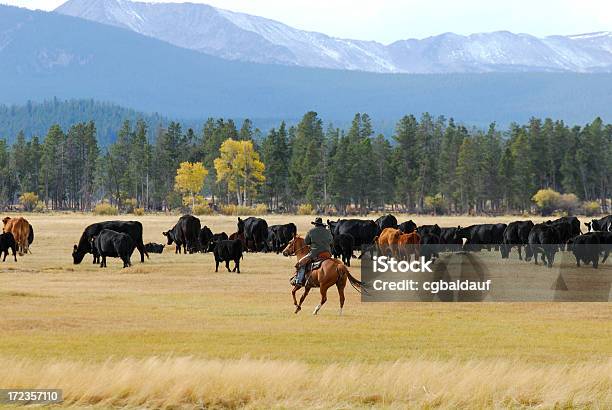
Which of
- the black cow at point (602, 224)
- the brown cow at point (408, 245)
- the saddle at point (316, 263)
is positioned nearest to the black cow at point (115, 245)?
the brown cow at point (408, 245)

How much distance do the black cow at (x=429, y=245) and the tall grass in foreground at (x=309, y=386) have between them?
2738cm

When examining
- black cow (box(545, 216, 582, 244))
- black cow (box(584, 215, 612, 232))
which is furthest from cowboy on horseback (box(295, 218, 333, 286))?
black cow (box(584, 215, 612, 232))

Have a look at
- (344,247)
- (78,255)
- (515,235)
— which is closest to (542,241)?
(515,235)

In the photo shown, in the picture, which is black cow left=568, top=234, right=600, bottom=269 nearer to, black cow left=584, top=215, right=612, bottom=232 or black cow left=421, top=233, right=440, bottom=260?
black cow left=421, top=233, right=440, bottom=260

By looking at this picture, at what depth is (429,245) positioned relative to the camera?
167 ft

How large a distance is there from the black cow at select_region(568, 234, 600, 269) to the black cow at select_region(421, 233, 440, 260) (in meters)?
6.03

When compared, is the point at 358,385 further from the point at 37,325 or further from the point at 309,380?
the point at 37,325

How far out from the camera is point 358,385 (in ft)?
55.9

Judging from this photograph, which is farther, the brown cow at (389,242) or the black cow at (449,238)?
the black cow at (449,238)

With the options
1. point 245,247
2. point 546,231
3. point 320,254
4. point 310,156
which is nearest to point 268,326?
point 320,254

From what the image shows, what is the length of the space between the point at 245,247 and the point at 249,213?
68.8 metres

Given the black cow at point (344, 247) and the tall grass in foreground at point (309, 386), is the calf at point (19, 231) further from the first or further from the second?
the tall grass in foreground at point (309, 386)

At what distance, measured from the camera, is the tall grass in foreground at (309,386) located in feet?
53.5

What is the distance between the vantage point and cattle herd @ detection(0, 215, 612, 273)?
153 ft
